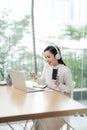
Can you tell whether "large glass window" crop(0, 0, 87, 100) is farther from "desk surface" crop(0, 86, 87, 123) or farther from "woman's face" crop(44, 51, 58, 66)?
"desk surface" crop(0, 86, 87, 123)

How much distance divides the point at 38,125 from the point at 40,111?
2.66 ft

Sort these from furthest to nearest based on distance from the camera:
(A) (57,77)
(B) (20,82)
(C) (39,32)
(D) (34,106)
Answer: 1. (C) (39,32)
2. (A) (57,77)
3. (B) (20,82)
4. (D) (34,106)

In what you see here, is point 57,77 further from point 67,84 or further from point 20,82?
point 20,82

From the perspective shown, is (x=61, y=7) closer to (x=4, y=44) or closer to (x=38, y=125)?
(x=4, y=44)

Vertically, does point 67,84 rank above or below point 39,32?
below

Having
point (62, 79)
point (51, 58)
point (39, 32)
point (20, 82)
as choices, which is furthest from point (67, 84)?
point (39, 32)

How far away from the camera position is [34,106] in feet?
6.77

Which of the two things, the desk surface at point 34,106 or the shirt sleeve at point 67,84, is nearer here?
the desk surface at point 34,106

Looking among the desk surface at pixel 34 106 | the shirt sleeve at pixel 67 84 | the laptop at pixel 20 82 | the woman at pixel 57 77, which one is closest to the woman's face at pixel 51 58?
the woman at pixel 57 77

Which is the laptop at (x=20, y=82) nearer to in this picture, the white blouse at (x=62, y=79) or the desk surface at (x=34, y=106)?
the desk surface at (x=34, y=106)

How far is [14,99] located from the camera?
2.34m

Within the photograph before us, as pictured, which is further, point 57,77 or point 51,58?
point 51,58

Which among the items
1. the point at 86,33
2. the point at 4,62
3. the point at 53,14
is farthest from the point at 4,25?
the point at 86,33

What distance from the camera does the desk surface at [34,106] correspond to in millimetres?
1847
